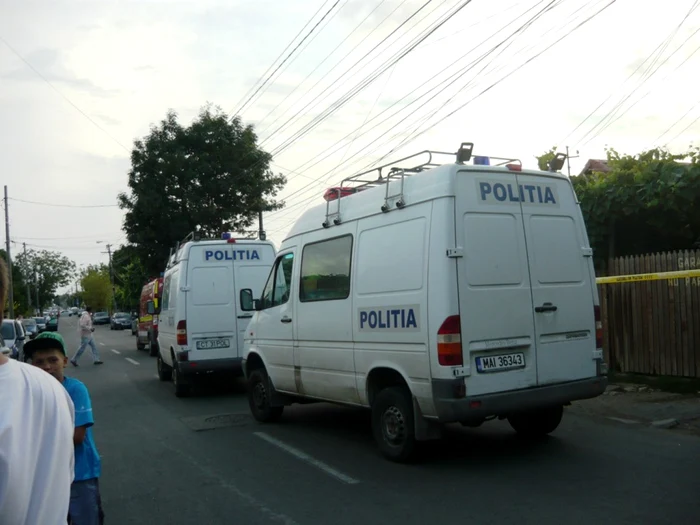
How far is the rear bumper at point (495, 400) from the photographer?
6027 millimetres

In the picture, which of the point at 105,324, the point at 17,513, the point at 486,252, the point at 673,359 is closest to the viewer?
the point at 17,513

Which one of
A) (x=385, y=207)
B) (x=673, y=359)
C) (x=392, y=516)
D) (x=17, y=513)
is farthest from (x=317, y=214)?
(x=17, y=513)

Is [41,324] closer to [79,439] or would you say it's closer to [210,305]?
[210,305]

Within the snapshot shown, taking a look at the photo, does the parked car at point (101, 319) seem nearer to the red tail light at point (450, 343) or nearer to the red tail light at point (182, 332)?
the red tail light at point (182, 332)

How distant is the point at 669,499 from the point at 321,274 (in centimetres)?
427

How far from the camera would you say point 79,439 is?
3.46 metres

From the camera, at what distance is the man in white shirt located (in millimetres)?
1677

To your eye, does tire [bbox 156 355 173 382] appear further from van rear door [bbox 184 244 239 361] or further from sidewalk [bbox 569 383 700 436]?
sidewalk [bbox 569 383 700 436]

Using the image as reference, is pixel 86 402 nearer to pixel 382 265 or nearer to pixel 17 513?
pixel 17 513

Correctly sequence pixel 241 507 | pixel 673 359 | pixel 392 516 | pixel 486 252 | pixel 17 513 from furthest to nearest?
pixel 673 359, pixel 486 252, pixel 241 507, pixel 392 516, pixel 17 513

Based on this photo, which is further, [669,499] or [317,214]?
[317,214]

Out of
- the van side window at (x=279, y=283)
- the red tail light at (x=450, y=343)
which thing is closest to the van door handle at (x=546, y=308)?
the red tail light at (x=450, y=343)

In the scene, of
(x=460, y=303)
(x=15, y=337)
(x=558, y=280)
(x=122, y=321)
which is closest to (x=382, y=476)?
(x=460, y=303)

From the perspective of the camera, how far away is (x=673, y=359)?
10312 millimetres
